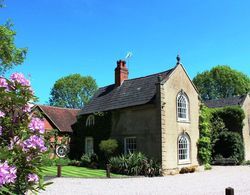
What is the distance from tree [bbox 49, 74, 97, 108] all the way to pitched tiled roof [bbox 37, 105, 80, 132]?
126 feet

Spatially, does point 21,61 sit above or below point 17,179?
above

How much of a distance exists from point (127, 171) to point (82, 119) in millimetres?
10231

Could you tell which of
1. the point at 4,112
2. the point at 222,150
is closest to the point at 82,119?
the point at 222,150

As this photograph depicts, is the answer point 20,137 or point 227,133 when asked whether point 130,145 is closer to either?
point 227,133

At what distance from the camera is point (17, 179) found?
175 inches

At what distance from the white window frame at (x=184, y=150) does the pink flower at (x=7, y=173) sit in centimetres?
2409

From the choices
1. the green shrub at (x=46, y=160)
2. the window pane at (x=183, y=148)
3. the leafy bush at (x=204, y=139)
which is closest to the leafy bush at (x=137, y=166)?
the window pane at (x=183, y=148)

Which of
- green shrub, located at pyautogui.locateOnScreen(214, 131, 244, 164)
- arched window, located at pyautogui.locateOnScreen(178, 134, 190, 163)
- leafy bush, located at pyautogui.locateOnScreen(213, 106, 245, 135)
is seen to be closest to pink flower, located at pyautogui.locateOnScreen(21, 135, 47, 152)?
arched window, located at pyautogui.locateOnScreen(178, 134, 190, 163)

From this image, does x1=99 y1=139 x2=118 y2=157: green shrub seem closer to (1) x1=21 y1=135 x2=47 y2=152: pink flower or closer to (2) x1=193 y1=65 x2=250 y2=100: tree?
(1) x1=21 y1=135 x2=47 y2=152: pink flower

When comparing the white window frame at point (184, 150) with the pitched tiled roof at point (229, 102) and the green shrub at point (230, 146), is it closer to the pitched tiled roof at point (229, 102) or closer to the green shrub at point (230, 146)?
the green shrub at point (230, 146)

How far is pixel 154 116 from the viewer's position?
26.5 m

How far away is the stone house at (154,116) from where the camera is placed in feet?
86.0

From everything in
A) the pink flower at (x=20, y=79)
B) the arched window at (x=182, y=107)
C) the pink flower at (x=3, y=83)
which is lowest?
the pink flower at (x=3, y=83)

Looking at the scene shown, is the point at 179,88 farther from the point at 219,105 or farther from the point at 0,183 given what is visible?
the point at 0,183
